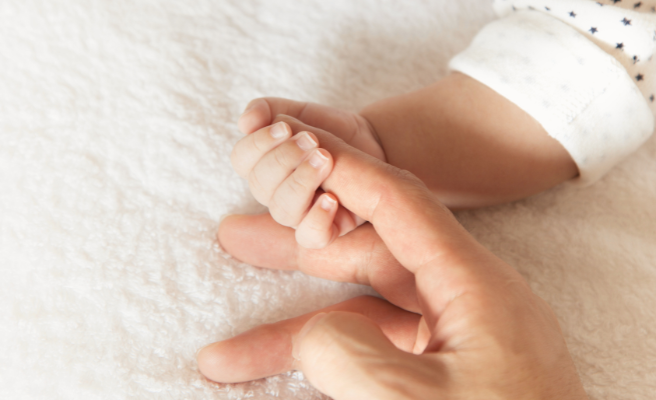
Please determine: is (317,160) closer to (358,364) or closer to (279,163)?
(279,163)

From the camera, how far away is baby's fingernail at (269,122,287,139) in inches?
20.2

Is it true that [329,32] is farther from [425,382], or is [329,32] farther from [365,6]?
[425,382]

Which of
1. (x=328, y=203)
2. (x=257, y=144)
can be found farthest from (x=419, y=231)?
(x=257, y=144)

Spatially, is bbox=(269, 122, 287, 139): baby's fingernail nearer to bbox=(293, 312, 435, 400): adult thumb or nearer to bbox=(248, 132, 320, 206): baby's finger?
bbox=(248, 132, 320, 206): baby's finger

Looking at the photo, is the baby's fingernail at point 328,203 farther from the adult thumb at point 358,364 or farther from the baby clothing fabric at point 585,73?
the baby clothing fabric at point 585,73

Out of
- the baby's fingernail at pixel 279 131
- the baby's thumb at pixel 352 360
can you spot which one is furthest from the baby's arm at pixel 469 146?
the baby's thumb at pixel 352 360

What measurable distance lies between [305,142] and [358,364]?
0.84ft

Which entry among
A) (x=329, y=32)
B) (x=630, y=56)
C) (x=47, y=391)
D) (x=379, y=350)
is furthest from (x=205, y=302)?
(x=630, y=56)

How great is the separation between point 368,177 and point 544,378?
23 cm

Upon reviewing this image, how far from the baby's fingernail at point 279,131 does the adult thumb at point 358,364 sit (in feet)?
0.78

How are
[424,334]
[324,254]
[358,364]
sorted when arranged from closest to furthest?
[358,364], [424,334], [324,254]

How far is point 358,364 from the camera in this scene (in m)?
0.31

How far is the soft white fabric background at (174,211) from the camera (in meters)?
0.51

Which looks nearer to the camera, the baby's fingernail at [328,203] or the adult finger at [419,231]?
the adult finger at [419,231]
